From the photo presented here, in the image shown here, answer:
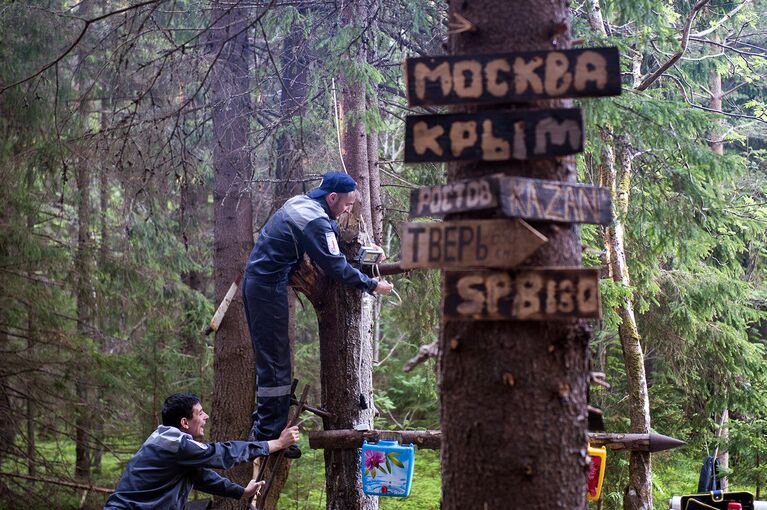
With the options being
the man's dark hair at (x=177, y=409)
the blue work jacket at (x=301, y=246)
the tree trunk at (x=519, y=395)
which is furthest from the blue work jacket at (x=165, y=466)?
the tree trunk at (x=519, y=395)

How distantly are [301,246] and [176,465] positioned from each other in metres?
1.56

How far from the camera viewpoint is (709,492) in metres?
5.34

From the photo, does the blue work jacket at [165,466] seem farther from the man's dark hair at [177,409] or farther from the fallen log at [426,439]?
the fallen log at [426,439]

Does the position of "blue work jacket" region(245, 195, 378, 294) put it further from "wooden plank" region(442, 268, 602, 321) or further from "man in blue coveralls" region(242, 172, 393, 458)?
"wooden plank" region(442, 268, 602, 321)

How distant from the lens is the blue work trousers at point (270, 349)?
17.1ft

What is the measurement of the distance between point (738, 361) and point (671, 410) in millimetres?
1052

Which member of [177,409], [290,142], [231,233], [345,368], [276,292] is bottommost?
[177,409]

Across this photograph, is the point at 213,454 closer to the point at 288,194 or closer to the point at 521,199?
the point at 521,199

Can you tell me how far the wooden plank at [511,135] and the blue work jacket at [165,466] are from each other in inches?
102

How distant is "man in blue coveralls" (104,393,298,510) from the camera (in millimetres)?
4441

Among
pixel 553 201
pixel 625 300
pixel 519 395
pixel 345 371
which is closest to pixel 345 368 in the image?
pixel 345 371

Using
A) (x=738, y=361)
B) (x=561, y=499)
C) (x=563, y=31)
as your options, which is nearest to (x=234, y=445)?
(x=561, y=499)

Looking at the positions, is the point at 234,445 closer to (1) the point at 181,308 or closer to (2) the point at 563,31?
(2) the point at 563,31

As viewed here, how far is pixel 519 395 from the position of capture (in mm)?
2619
